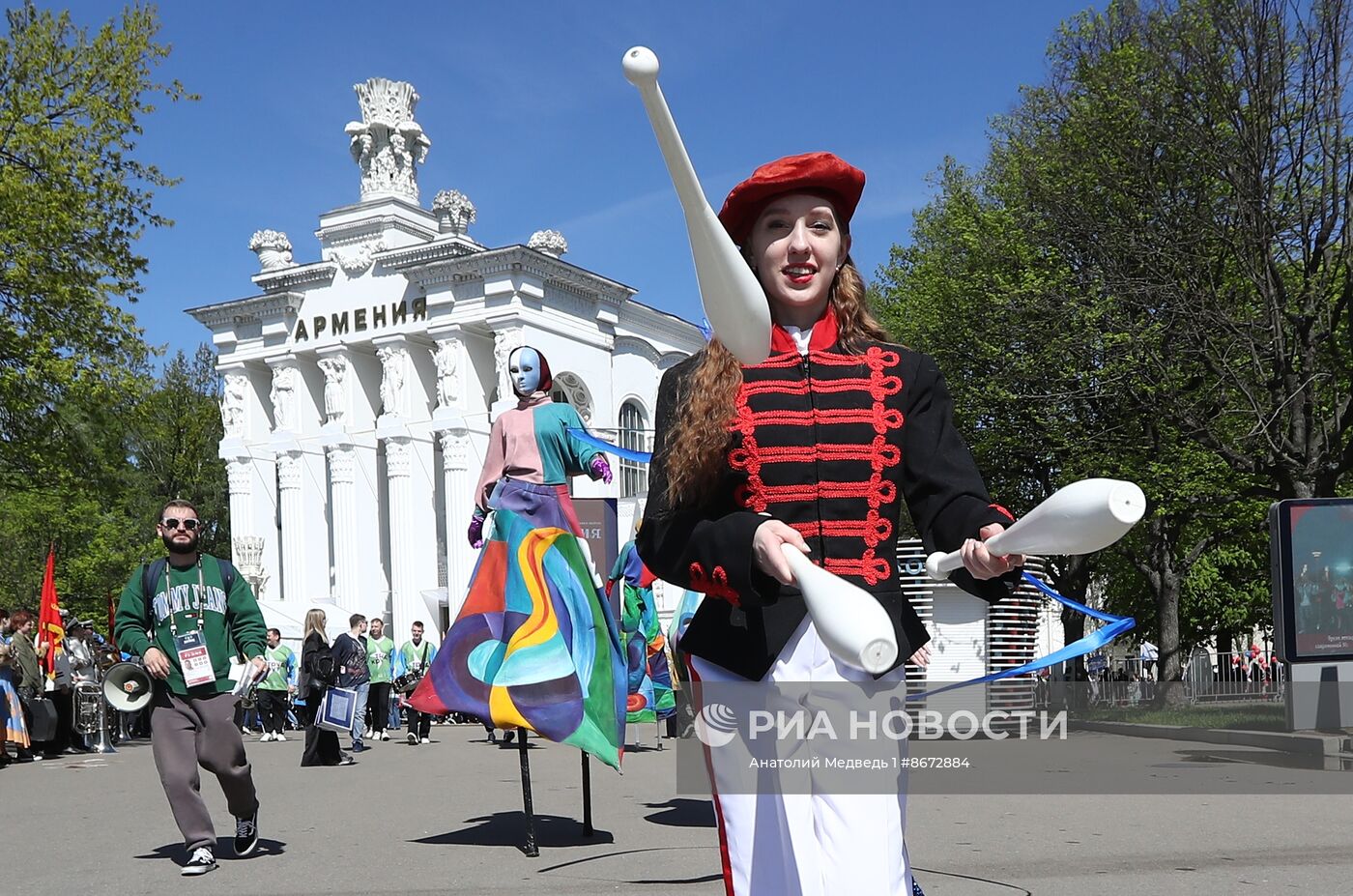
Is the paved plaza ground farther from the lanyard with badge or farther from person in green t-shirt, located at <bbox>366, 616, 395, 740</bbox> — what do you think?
person in green t-shirt, located at <bbox>366, 616, 395, 740</bbox>

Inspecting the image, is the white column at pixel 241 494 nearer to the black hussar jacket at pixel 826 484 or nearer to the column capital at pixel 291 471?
the column capital at pixel 291 471

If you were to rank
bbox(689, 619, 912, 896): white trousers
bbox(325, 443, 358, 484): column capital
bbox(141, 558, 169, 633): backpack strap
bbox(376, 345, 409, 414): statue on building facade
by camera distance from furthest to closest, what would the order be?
bbox(325, 443, 358, 484): column capital → bbox(376, 345, 409, 414): statue on building facade → bbox(141, 558, 169, 633): backpack strap → bbox(689, 619, 912, 896): white trousers

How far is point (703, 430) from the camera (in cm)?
349

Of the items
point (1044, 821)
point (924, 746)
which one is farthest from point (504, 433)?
point (924, 746)

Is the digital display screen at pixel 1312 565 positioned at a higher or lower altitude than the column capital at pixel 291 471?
lower

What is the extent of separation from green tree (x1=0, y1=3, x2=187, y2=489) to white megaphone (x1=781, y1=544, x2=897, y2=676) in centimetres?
2303

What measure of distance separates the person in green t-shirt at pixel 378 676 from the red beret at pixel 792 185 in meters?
19.2

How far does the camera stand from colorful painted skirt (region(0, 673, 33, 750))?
1819cm

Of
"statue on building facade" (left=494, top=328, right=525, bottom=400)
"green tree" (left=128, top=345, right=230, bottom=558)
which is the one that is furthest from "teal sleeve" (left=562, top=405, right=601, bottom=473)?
"green tree" (left=128, top=345, right=230, bottom=558)

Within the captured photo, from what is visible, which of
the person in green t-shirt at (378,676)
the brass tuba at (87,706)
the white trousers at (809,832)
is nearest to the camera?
the white trousers at (809,832)

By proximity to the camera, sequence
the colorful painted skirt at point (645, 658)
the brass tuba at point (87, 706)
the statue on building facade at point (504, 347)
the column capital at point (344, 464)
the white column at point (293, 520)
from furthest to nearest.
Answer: the white column at point (293, 520)
the column capital at point (344, 464)
the statue on building facade at point (504, 347)
the brass tuba at point (87, 706)
the colorful painted skirt at point (645, 658)

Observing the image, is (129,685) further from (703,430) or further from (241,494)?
(241,494)

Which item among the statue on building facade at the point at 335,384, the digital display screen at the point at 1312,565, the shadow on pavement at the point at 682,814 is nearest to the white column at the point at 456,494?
the statue on building facade at the point at 335,384

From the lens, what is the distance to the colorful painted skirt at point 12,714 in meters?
18.2
